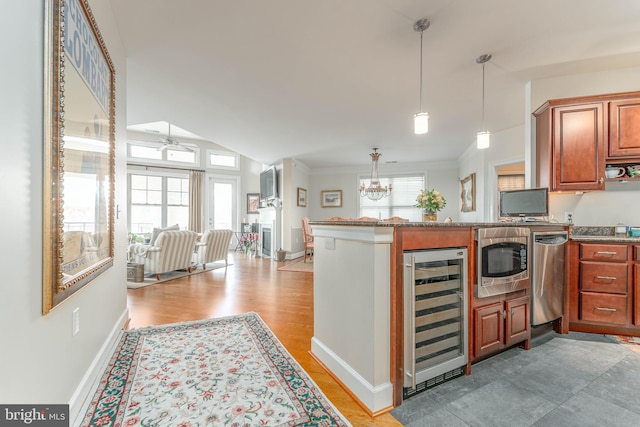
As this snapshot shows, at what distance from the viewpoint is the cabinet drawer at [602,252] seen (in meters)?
2.44

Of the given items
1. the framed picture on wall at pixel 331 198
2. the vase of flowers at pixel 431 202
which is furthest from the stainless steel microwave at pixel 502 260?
the framed picture on wall at pixel 331 198

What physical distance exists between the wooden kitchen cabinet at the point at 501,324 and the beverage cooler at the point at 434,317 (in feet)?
0.54

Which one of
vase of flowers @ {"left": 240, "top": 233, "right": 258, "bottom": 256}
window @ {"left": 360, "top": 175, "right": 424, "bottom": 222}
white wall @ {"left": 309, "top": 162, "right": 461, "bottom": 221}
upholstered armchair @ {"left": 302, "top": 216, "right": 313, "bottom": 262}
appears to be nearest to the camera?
upholstered armchair @ {"left": 302, "top": 216, "right": 313, "bottom": 262}

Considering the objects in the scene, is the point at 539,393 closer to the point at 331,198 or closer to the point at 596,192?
the point at 596,192

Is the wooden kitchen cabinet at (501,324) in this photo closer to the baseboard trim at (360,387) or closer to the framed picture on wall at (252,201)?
the baseboard trim at (360,387)

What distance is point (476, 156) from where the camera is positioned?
5480 mm

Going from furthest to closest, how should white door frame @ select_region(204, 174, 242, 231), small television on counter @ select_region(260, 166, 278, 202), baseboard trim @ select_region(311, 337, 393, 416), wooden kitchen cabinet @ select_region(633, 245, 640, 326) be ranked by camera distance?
white door frame @ select_region(204, 174, 242, 231)
small television on counter @ select_region(260, 166, 278, 202)
wooden kitchen cabinet @ select_region(633, 245, 640, 326)
baseboard trim @ select_region(311, 337, 393, 416)

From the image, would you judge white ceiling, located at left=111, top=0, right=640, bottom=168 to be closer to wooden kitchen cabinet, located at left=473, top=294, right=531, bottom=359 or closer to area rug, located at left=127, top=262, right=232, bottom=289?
wooden kitchen cabinet, located at left=473, top=294, right=531, bottom=359

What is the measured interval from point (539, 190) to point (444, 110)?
5.81 feet

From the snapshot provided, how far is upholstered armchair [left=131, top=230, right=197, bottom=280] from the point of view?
4.57 m

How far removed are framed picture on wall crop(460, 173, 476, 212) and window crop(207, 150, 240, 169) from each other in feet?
21.8

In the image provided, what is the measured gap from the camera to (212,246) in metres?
5.50

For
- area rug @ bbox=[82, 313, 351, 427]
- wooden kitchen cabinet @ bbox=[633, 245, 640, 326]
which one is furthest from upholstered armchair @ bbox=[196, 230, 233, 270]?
wooden kitchen cabinet @ bbox=[633, 245, 640, 326]

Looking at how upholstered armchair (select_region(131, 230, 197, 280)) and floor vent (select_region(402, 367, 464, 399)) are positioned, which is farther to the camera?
upholstered armchair (select_region(131, 230, 197, 280))
